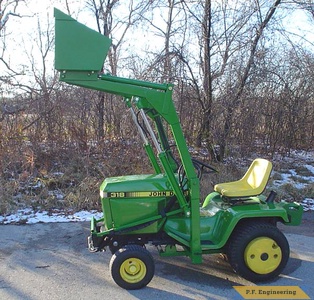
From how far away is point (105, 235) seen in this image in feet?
11.6

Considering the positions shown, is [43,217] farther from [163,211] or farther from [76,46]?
[76,46]

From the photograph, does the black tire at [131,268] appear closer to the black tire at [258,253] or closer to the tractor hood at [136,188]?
the tractor hood at [136,188]

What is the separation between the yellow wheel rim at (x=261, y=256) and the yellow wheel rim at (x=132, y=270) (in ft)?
3.41

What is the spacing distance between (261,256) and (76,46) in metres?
2.67

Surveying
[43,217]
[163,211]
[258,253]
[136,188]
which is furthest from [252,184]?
[43,217]

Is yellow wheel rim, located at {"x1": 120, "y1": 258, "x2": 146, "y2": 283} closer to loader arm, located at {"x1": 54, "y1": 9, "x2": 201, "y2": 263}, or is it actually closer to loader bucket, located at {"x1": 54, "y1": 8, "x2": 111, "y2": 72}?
loader arm, located at {"x1": 54, "y1": 9, "x2": 201, "y2": 263}

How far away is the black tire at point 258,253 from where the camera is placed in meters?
3.52

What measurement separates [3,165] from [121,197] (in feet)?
15.0

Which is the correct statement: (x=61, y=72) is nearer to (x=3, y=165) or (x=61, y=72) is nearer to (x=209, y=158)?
(x=3, y=165)

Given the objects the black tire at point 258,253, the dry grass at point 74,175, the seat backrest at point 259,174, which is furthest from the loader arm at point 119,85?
the dry grass at point 74,175

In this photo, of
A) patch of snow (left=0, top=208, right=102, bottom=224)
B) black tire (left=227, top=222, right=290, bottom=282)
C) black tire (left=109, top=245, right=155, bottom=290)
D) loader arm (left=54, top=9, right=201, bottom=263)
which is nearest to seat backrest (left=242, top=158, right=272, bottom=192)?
black tire (left=227, top=222, right=290, bottom=282)

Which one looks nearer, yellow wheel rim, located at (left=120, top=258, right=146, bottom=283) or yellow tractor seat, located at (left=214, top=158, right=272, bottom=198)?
yellow wheel rim, located at (left=120, top=258, right=146, bottom=283)

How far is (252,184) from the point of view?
158 inches

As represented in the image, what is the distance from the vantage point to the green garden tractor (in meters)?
3.20
